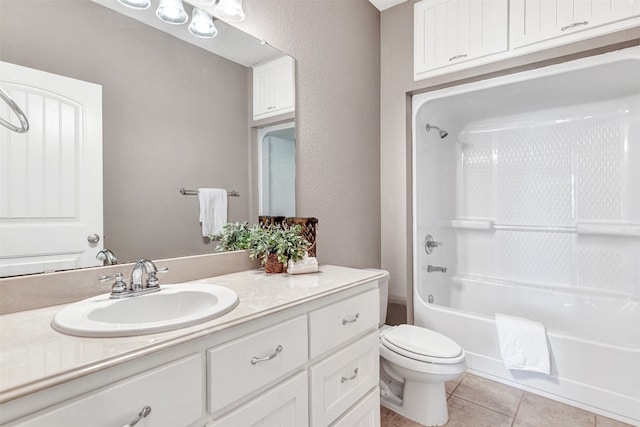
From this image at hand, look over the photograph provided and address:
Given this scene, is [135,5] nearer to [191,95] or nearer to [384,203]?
[191,95]

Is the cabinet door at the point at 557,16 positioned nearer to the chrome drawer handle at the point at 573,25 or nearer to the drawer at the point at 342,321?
the chrome drawer handle at the point at 573,25

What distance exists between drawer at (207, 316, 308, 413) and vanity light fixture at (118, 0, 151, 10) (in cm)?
126

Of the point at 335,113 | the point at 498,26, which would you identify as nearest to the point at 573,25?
the point at 498,26

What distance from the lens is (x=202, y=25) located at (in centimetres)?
141

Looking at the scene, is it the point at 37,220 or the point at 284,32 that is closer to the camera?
the point at 37,220

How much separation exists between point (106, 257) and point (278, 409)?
776mm

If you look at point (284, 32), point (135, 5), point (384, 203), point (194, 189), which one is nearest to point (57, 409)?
point (194, 189)

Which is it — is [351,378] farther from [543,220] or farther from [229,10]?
[543,220]

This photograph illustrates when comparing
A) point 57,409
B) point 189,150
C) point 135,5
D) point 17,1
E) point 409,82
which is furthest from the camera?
point 409,82

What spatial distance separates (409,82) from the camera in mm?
A: 2406

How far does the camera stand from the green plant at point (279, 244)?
1471 mm

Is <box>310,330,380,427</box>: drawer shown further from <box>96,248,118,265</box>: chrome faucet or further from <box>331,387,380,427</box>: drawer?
<box>96,248,118,265</box>: chrome faucet

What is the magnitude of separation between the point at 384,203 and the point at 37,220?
82.4 inches

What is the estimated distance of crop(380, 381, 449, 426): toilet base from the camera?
5.70 feet
